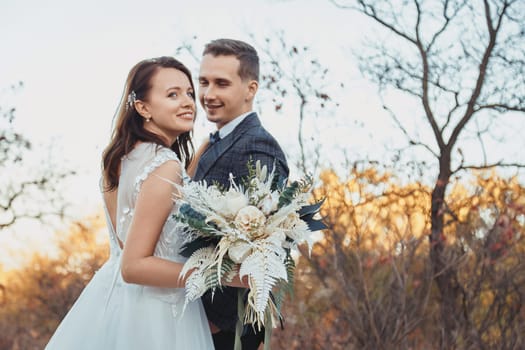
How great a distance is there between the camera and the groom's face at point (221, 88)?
349 centimetres

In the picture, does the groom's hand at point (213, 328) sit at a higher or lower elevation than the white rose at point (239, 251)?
lower

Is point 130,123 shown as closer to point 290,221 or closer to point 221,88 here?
point 221,88

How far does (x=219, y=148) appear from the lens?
3.39 m

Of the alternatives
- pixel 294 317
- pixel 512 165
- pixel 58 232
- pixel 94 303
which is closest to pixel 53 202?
pixel 58 232

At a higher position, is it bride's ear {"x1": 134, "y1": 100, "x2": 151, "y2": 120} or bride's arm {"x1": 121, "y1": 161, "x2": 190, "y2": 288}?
bride's ear {"x1": 134, "y1": 100, "x2": 151, "y2": 120}

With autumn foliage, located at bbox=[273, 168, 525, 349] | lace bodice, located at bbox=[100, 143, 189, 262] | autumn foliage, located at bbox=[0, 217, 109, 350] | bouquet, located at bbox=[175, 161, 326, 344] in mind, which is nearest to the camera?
bouquet, located at bbox=[175, 161, 326, 344]

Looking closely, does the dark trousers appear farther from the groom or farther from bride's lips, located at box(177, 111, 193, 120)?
bride's lips, located at box(177, 111, 193, 120)

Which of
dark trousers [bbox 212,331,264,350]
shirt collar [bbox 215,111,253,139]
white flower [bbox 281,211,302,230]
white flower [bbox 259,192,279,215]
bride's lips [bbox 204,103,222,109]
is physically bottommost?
dark trousers [bbox 212,331,264,350]

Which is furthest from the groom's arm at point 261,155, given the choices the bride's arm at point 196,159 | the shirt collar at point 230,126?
the bride's arm at point 196,159

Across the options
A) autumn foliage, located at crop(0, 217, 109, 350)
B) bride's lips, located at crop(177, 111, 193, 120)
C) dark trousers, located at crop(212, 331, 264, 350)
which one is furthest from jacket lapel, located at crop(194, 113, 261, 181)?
autumn foliage, located at crop(0, 217, 109, 350)

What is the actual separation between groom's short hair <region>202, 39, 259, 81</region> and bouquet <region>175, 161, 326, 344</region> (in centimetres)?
90

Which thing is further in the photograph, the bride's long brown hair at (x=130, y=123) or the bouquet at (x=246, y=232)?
the bride's long brown hair at (x=130, y=123)

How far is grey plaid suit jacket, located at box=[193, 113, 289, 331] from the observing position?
320 cm

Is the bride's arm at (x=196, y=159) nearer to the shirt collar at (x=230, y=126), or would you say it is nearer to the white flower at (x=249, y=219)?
the shirt collar at (x=230, y=126)
